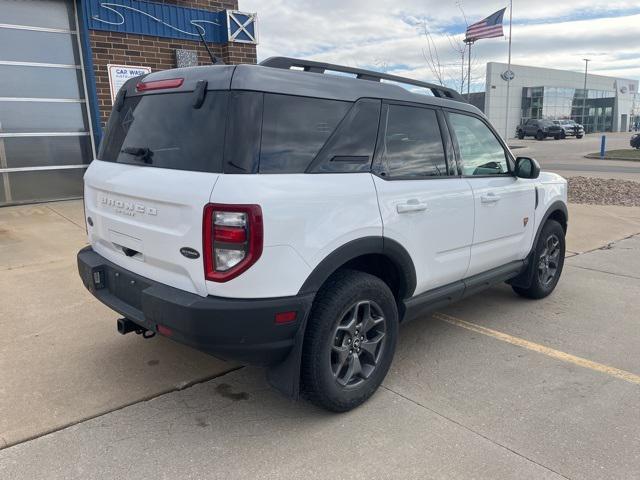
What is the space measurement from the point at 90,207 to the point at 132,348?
1110mm

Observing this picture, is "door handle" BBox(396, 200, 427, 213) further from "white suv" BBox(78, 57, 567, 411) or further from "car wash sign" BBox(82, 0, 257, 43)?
"car wash sign" BBox(82, 0, 257, 43)

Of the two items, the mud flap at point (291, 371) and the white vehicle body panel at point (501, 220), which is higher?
the white vehicle body panel at point (501, 220)

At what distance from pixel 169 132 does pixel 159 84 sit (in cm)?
36

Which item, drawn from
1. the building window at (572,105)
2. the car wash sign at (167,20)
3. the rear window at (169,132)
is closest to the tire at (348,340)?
the rear window at (169,132)

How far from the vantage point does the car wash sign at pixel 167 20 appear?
8664 millimetres

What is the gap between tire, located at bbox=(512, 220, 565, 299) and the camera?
4.79m

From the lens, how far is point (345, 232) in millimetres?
2793

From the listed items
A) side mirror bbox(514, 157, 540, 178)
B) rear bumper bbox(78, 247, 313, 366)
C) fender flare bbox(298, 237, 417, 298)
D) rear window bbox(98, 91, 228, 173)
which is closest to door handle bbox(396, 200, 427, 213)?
fender flare bbox(298, 237, 417, 298)

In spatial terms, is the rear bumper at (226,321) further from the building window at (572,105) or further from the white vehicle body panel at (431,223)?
the building window at (572,105)

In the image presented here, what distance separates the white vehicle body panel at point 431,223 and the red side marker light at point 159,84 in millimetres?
1230

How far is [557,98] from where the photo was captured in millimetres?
58000

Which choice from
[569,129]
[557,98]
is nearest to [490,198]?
[569,129]

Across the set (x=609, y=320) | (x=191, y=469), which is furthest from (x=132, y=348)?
(x=609, y=320)

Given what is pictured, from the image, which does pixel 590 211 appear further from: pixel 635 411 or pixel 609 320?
pixel 635 411
